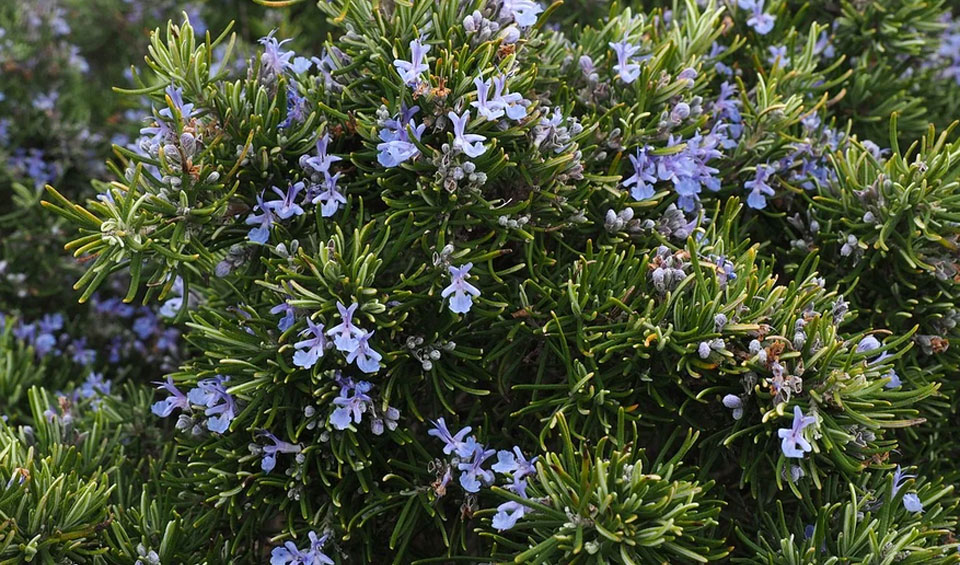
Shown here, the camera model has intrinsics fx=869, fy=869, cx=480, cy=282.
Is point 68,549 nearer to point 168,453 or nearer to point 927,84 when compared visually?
point 168,453

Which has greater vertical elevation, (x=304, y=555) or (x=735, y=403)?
(x=735, y=403)

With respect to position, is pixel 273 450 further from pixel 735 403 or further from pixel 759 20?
pixel 759 20

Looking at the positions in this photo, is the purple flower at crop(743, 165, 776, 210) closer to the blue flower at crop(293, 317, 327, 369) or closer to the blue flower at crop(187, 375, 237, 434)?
the blue flower at crop(293, 317, 327, 369)

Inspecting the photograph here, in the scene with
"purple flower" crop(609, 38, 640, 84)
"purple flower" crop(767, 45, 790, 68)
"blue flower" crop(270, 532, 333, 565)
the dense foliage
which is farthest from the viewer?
"purple flower" crop(767, 45, 790, 68)

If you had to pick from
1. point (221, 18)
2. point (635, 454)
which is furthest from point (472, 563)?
point (221, 18)

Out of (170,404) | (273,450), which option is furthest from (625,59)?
(170,404)

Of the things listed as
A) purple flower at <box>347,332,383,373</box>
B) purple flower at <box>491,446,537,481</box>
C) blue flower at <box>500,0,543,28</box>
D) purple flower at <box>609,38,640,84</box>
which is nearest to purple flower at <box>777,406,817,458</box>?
purple flower at <box>491,446,537,481</box>
